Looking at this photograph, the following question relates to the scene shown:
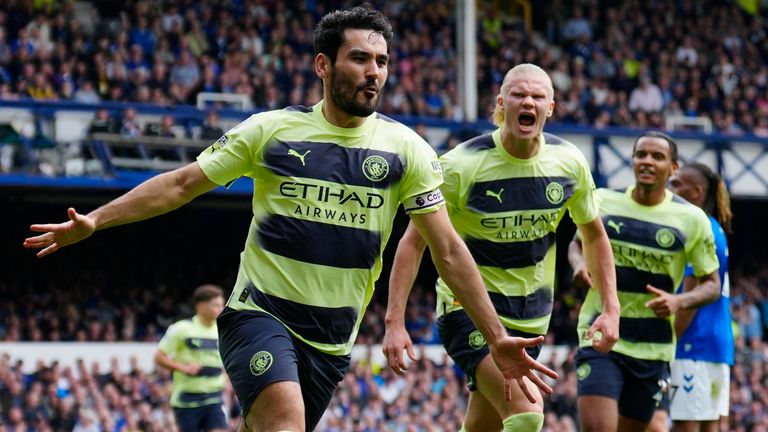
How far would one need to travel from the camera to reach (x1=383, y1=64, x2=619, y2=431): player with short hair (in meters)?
7.57

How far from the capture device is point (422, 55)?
83.8 feet

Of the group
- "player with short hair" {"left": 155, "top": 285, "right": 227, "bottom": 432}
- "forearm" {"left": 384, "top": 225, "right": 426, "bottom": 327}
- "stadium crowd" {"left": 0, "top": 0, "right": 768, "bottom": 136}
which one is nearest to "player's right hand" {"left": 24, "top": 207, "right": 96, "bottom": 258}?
"forearm" {"left": 384, "top": 225, "right": 426, "bottom": 327}

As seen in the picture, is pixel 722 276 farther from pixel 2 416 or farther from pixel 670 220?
pixel 2 416

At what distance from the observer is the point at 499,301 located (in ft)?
25.1

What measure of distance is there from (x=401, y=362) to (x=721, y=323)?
354cm

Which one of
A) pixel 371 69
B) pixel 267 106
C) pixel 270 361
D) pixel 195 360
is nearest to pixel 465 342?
pixel 270 361

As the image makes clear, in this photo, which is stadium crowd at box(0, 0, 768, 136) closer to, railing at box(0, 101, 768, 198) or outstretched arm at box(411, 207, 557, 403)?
railing at box(0, 101, 768, 198)

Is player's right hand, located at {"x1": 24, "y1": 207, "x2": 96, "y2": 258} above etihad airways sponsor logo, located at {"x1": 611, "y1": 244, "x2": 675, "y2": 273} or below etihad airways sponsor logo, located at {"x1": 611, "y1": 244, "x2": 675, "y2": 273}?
above

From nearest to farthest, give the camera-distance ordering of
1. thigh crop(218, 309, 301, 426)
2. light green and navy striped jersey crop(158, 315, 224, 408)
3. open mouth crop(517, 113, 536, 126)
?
thigh crop(218, 309, 301, 426) < open mouth crop(517, 113, 536, 126) < light green and navy striped jersey crop(158, 315, 224, 408)

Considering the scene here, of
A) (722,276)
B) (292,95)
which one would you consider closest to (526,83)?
(722,276)

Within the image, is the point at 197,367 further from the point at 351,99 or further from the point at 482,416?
the point at 351,99

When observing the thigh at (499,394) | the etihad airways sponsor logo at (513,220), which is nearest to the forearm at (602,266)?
the etihad airways sponsor logo at (513,220)

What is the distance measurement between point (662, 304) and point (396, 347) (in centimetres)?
203

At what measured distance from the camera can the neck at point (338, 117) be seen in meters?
6.38
